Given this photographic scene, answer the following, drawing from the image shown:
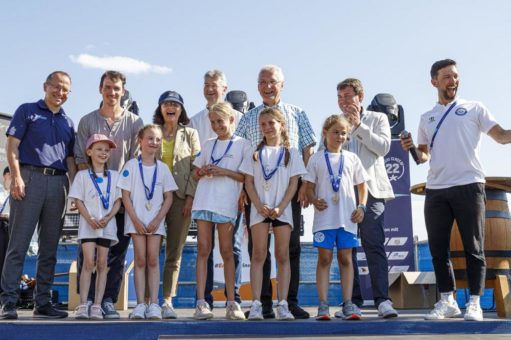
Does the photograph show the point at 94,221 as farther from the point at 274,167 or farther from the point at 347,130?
the point at 347,130

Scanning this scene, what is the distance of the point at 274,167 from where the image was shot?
13.1ft

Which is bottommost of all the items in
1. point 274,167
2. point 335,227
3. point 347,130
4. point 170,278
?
point 170,278

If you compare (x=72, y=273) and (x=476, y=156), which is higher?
(x=476, y=156)

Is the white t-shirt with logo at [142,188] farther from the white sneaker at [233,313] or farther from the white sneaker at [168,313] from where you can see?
the white sneaker at [233,313]

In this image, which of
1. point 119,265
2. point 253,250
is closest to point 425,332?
point 253,250

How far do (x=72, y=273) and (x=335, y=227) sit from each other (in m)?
3.68

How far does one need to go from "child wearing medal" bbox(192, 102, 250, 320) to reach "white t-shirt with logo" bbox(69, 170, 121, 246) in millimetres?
586

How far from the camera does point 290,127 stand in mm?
4320

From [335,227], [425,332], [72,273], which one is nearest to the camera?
[425,332]

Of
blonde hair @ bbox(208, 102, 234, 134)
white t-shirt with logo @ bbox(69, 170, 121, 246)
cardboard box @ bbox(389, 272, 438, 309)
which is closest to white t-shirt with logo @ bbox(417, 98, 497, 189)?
blonde hair @ bbox(208, 102, 234, 134)

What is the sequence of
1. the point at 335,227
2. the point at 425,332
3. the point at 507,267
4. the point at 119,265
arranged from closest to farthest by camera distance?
the point at 425,332, the point at 335,227, the point at 119,265, the point at 507,267

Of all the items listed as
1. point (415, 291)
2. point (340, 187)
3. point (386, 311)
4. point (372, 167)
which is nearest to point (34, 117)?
point (340, 187)

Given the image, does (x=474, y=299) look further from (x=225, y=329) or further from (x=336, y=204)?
(x=225, y=329)

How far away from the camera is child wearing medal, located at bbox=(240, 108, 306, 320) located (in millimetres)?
3889
